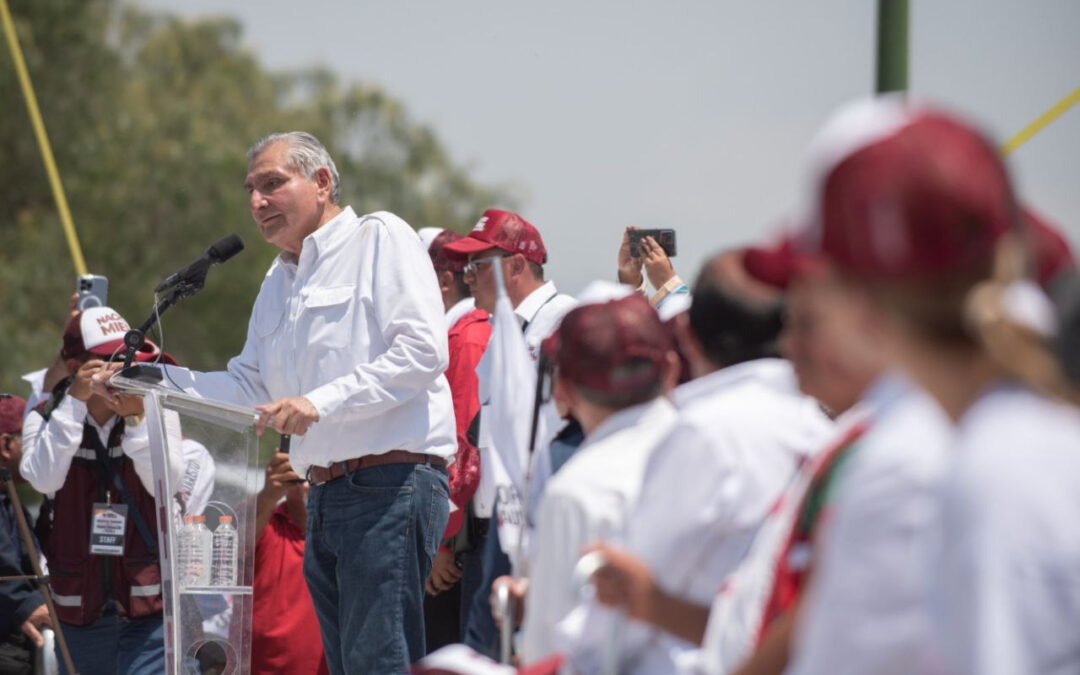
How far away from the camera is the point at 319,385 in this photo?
478 centimetres

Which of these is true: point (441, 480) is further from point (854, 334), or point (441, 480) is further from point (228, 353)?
point (228, 353)

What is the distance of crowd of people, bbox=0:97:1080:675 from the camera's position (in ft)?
4.70

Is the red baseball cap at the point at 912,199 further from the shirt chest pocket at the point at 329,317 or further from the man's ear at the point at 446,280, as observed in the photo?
the man's ear at the point at 446,280

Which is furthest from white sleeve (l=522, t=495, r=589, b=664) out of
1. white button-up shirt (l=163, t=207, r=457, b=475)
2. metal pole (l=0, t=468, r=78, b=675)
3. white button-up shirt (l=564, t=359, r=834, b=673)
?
metal pole (l=0, t=468, r=78, b=675)

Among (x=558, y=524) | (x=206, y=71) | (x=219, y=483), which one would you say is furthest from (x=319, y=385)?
(x=206, y=71)

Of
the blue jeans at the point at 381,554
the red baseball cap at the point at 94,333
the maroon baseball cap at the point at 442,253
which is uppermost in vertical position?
the maroon baseball cap at the point at 442,253

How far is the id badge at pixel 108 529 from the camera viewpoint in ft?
18.6

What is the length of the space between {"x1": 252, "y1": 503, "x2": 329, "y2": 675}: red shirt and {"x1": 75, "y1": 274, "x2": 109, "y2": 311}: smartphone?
1.23m

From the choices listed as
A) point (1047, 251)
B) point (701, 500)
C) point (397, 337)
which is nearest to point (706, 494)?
point (701, 500)

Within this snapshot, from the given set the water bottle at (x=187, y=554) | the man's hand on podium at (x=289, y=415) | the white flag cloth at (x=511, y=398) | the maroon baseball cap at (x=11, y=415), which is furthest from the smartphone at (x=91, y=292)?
the white flag cloth at (x=511, y=398)

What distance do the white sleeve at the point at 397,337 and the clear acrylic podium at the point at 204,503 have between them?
0.30 meters

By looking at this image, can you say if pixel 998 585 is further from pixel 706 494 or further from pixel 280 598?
pixel 280 598

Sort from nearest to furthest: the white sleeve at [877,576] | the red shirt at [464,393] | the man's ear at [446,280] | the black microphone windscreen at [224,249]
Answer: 1. the white sleeve at [877,576]
2. the black microphone windscreen at [224,249]
3. the red shirt at [464,393]
4. the man's ear at [446,280]

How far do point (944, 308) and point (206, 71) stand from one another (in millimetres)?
28871
